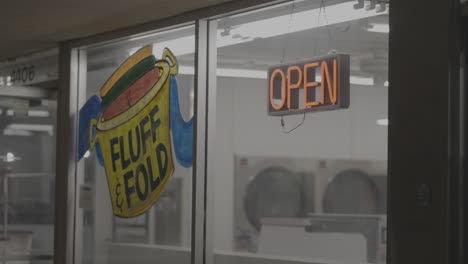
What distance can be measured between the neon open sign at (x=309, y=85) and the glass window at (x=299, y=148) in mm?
68

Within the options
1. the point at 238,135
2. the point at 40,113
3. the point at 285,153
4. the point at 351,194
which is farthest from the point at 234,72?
the point at 40,113

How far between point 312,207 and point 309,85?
715mm

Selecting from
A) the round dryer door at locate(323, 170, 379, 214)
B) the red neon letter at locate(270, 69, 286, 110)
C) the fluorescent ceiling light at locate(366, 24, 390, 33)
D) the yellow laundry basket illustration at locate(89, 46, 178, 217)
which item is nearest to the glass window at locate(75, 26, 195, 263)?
the yellow laundry basket illustration at locate(89, 46, 178, 217)

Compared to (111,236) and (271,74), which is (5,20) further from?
(271,74)

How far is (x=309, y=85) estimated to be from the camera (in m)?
4.84

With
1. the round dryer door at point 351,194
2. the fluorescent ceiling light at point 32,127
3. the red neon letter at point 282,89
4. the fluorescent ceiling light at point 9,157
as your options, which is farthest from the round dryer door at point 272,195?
the fluorescent ceiling light at point 9,157

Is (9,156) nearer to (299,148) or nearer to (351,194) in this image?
(299,148)

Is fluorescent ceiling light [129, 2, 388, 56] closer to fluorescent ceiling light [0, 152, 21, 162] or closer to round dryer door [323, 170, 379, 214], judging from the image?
round dryer door [323, 170, 379, 214]

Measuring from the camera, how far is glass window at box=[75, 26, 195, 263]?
590cm

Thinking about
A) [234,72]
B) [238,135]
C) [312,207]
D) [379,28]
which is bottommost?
[312,207]

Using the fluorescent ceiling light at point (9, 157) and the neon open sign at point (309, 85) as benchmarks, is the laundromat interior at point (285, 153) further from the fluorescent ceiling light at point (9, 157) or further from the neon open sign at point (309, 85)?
the fluorescent ceiling light at point (9, 157)

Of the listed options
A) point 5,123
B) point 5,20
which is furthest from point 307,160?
point 5,123

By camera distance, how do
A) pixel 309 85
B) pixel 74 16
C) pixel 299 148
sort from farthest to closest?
pixel 74 16 < pixel 299 148 < pixel 309 85

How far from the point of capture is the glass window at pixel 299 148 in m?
4.71
